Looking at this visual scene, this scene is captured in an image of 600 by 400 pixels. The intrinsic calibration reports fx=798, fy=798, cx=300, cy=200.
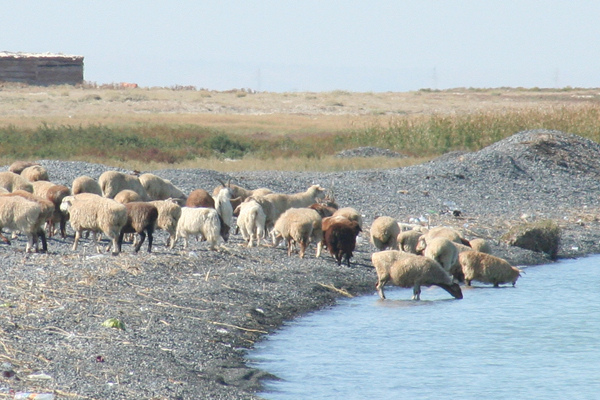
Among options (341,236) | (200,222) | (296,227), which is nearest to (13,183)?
(200,222)

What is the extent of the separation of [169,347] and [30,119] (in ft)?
114

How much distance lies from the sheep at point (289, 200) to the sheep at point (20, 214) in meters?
4.51

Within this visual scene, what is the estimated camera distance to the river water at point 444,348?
8.65 m

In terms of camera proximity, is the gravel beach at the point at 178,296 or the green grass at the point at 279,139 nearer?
the gravel beach at the point at 178,296

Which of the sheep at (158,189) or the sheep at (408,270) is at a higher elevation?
Result: the sheep at (158,189)

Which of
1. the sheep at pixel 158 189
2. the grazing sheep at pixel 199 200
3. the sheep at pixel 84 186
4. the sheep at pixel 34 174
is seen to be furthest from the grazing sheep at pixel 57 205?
the sheep at pixel 34 174

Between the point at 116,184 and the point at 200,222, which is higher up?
the point at 116,184

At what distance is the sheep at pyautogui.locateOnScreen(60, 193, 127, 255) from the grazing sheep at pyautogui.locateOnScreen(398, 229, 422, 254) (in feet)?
14.8

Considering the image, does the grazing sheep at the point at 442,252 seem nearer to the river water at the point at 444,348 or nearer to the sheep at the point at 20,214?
the river water at the point at 444,348

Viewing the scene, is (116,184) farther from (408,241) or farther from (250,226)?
(408,241)

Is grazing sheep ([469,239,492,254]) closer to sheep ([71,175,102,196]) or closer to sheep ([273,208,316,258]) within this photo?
sheep ([273,208,316,258])

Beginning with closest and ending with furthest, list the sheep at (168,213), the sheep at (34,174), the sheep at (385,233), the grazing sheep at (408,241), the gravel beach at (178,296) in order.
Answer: the gravel beach at (178,296)
the sheep at (168,213)
the grazing sheep at (408,241)
the sheep at (385,233)
the sheep at (34,174)

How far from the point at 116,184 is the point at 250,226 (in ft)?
10.9

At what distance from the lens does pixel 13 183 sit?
47.8ft
